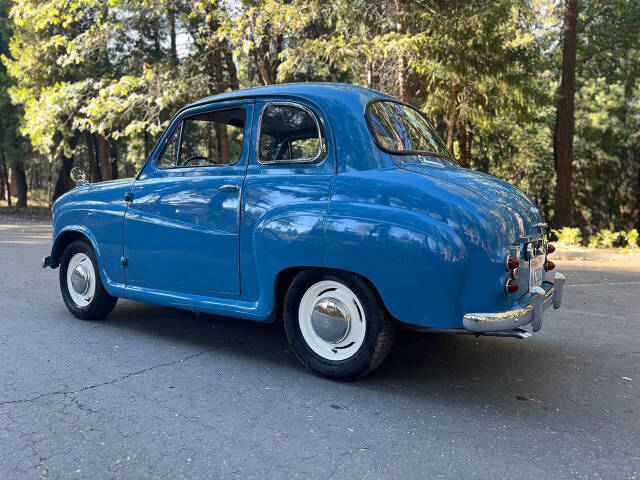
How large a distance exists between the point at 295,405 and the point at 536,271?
1898 mm

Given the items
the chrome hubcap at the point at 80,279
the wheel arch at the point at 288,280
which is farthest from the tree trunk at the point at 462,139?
the wheel arch at the point at 288,280

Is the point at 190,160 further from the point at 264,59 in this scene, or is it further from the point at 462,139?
the point at 264,59

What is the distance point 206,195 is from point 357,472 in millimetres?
2439

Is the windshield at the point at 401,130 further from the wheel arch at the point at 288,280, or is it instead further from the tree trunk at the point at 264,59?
the tree trunk at the point at 264,59

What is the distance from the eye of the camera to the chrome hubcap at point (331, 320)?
377 centimetres

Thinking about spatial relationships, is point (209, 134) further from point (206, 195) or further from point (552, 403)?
point (552, 403)

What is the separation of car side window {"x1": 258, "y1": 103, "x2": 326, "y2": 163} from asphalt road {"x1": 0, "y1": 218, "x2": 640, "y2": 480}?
4.98ft

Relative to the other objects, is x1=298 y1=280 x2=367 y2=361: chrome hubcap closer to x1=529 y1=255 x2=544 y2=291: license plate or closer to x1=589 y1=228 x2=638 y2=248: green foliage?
x1=529 y1=255 x2=544 y2=291: license plate

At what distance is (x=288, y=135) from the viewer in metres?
4.21

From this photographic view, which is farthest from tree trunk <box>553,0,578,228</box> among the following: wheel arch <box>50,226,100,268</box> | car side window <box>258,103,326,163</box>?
wheel arch <box>50,226,100,268</box>

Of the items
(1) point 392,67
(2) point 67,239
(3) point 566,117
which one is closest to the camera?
(2) point 67,239

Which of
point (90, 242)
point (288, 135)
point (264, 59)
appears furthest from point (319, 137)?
point (264, 59)

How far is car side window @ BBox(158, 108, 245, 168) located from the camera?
453 cm

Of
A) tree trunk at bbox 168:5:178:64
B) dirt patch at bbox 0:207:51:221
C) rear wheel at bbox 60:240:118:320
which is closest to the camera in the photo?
rear wheel at bbox 60:240:118:320
